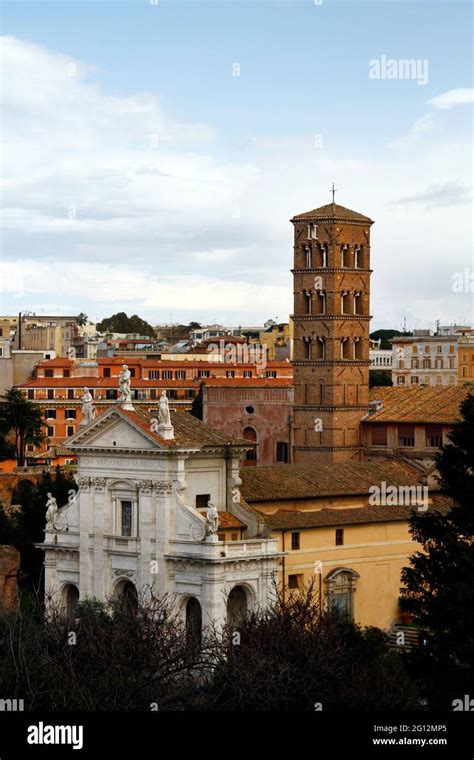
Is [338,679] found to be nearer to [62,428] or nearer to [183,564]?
[183,564]

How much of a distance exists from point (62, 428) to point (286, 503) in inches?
2174

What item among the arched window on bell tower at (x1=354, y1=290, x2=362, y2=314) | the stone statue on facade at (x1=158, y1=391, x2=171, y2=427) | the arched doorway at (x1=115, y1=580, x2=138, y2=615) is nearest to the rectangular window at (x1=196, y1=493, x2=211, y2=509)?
the stone statue on facade at (x1=158, y1=391, x2=171, y2=427)

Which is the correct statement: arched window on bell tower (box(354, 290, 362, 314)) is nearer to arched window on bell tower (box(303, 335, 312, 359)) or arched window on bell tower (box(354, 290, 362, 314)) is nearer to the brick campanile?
the brick campanile

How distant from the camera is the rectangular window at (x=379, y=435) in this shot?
68188 millimetres

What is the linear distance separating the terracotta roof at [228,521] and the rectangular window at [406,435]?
15.0 meters

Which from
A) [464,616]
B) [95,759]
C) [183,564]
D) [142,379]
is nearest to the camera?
[95,759]

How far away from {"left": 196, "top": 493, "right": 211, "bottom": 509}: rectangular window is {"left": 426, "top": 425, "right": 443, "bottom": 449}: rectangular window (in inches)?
567

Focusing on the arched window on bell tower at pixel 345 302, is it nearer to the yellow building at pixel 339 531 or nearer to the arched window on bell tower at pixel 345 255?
the arched window on bell tower at pixel 345 255

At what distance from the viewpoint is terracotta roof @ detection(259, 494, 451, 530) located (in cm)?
5262

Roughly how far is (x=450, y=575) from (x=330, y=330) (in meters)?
27.1

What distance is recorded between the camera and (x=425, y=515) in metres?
45.3

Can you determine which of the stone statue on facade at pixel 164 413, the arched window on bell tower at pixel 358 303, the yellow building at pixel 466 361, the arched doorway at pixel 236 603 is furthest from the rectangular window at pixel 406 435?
the yellow building at pixel 466 361

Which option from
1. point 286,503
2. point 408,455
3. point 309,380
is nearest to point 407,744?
point 286,503

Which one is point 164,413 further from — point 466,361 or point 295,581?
point 466,361
